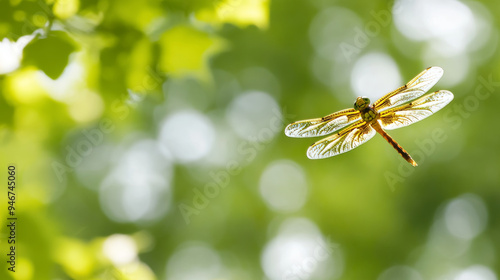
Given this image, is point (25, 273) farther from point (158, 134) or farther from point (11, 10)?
point (158, 134)

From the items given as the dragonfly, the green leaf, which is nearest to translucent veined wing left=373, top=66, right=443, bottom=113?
the dragonfly

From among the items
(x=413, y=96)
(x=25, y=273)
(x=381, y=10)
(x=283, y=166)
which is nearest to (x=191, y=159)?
(x=283, y=166)

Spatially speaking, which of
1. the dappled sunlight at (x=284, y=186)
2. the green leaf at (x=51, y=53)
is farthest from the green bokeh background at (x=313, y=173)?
the green leaf at (x=51, y=53)

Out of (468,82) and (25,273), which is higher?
(468,82)

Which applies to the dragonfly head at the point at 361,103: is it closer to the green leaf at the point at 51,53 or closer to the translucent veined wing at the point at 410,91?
the translucent veined wing at the point at 410,91

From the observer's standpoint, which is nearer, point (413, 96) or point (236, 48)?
point (413, 96)

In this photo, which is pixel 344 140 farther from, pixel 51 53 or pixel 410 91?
pixel 51 53

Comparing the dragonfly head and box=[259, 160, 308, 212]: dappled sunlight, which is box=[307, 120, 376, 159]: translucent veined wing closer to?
the dragonfly head
